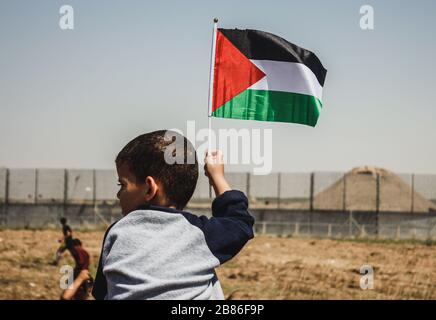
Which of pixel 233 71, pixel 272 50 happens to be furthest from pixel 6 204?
pixel 272 50

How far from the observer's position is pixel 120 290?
1900 millimetres

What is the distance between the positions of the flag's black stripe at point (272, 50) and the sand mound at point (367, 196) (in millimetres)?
29992

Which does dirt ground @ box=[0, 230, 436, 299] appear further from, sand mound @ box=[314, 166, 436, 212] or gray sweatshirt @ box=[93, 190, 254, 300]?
gray sweatshirt @ box=[93, 190, 254, 300]

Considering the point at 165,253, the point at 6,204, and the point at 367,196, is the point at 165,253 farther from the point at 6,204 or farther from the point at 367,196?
the point at 367,196

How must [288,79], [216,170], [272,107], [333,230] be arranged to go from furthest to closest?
[333,230]
[272,107]
[288,79]
[216,170]

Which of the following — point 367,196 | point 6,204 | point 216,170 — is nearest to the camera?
point 216,170

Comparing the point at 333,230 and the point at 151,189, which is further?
the point at 333,230

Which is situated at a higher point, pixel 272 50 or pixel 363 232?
pixel 272 50

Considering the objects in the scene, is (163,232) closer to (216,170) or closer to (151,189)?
(151,189)

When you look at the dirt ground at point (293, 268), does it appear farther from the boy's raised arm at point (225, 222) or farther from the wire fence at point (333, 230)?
the boy's raised arm at point (225, 222)

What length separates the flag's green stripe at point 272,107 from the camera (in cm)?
410

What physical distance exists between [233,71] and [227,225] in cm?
228

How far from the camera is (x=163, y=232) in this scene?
76.3 inches

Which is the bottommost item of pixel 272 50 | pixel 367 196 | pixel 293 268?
pixel 367 196
